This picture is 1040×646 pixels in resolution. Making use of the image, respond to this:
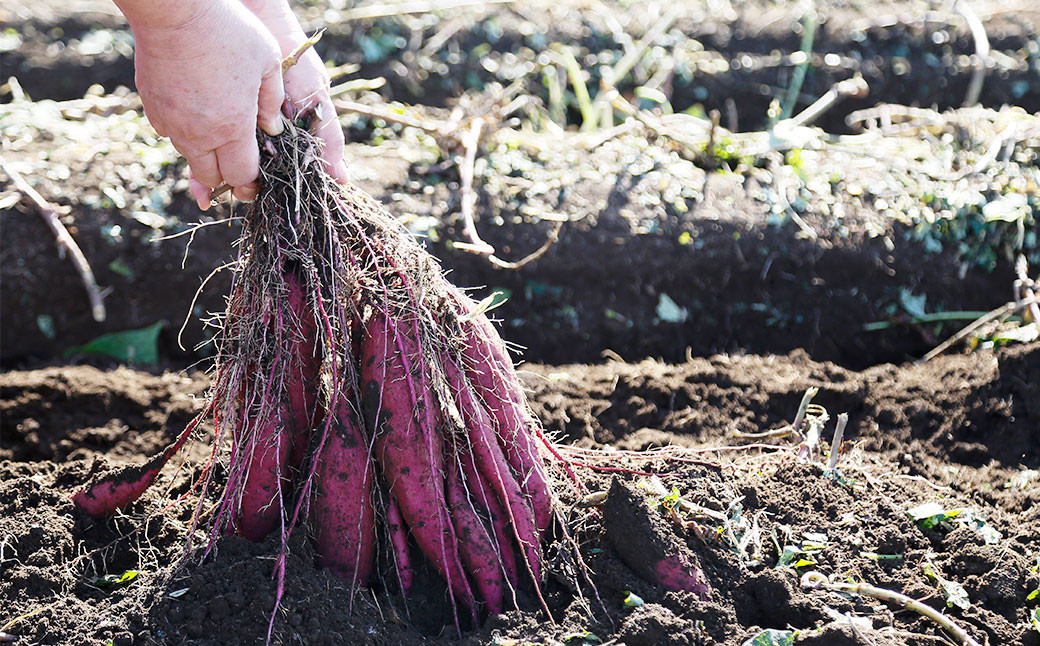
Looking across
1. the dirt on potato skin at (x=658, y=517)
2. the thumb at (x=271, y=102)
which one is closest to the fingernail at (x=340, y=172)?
the thumb at (x=271, y=102)

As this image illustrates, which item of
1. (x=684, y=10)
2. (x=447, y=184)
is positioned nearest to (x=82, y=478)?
(x=447, y=184)

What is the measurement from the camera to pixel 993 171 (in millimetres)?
3988

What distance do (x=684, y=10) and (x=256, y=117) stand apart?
167 inches

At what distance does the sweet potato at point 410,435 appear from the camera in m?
2.21

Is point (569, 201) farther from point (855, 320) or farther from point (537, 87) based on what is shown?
point (537, 87)

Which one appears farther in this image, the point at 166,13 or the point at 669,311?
the point at 669,311

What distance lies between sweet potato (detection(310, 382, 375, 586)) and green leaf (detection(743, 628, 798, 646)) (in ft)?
3.03

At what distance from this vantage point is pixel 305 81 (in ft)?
7.53

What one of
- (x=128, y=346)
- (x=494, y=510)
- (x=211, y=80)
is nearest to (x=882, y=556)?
(x=494, y=510)

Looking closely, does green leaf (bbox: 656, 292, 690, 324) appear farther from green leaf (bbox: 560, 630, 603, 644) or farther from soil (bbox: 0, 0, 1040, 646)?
green leaf (bbox: 560, 630, 603, 644)

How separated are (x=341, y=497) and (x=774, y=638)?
1039mm

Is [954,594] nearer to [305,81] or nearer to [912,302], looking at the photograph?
[912,302]

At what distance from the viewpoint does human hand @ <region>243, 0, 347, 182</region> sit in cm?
227

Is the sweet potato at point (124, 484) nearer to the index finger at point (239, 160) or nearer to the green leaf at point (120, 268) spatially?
the index finger at point (239, 160)
